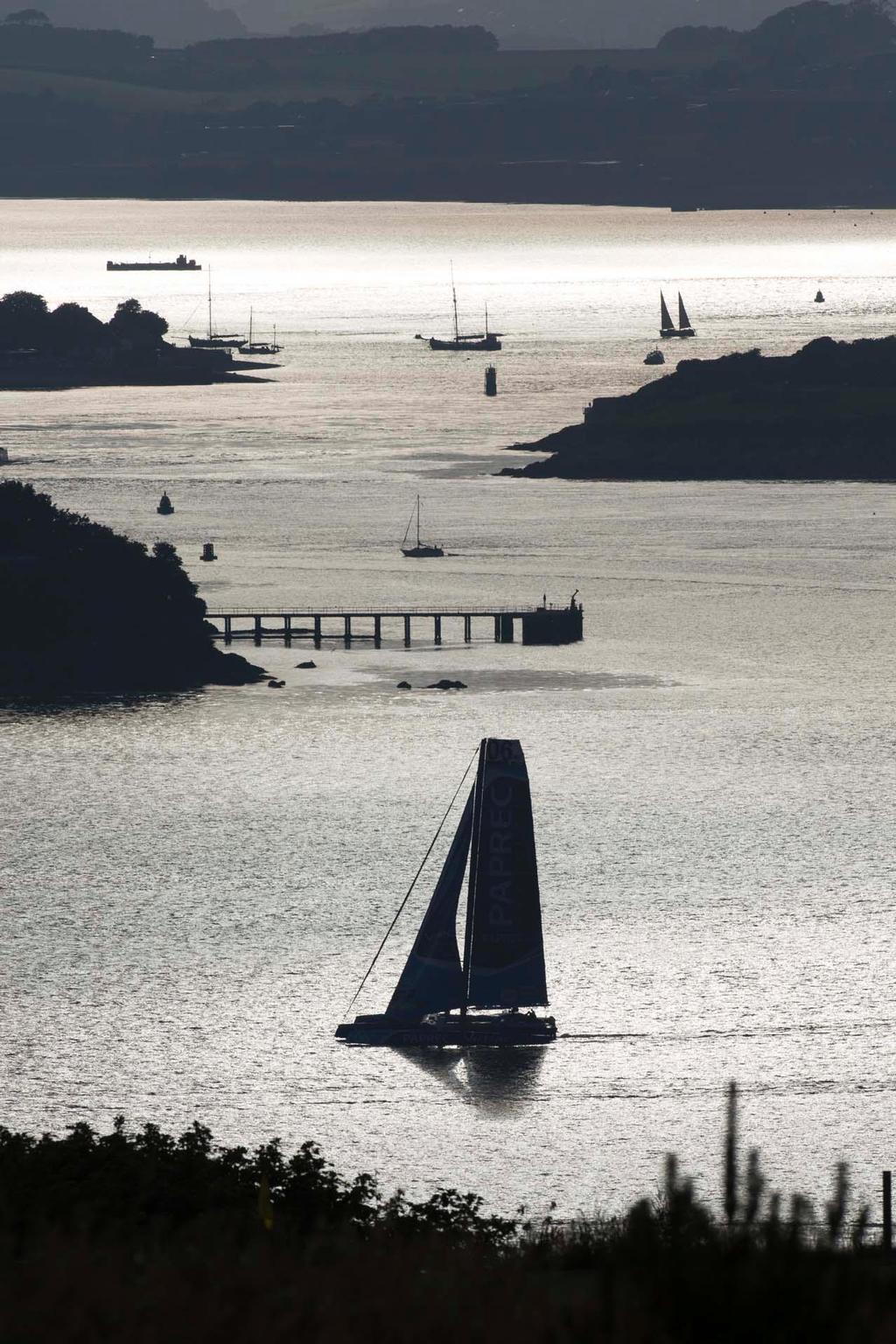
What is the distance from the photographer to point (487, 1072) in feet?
157

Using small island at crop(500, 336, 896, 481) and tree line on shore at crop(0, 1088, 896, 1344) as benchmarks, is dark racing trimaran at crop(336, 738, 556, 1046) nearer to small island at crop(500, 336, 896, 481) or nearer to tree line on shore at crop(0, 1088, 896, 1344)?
tree line on shore at crop(0, 1088, 896, 1344)

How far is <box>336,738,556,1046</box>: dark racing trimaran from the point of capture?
49.2 m

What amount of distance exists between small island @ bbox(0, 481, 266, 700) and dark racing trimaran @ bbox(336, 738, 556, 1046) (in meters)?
45.6

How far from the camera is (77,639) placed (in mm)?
93750

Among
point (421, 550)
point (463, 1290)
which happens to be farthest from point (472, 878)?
point (421, 550)

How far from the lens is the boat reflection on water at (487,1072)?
45.9 metres

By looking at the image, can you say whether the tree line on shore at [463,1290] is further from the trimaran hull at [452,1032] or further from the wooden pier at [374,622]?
the wooden pier at [374,622]

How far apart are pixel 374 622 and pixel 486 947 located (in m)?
54.9

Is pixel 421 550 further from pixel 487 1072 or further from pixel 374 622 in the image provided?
pixel 487 1072

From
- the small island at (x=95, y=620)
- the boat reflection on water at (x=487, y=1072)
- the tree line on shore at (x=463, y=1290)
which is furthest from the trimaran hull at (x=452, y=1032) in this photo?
the small island at (x=95, y=620)

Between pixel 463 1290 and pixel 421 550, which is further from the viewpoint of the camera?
pixel 421 550

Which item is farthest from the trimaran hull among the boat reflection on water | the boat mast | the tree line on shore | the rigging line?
the tree line on shore

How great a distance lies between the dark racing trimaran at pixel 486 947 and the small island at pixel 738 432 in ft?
357

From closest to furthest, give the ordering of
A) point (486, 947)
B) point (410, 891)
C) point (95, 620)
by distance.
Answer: point (486, 947) → point (410, 891) → point (95, 620)
